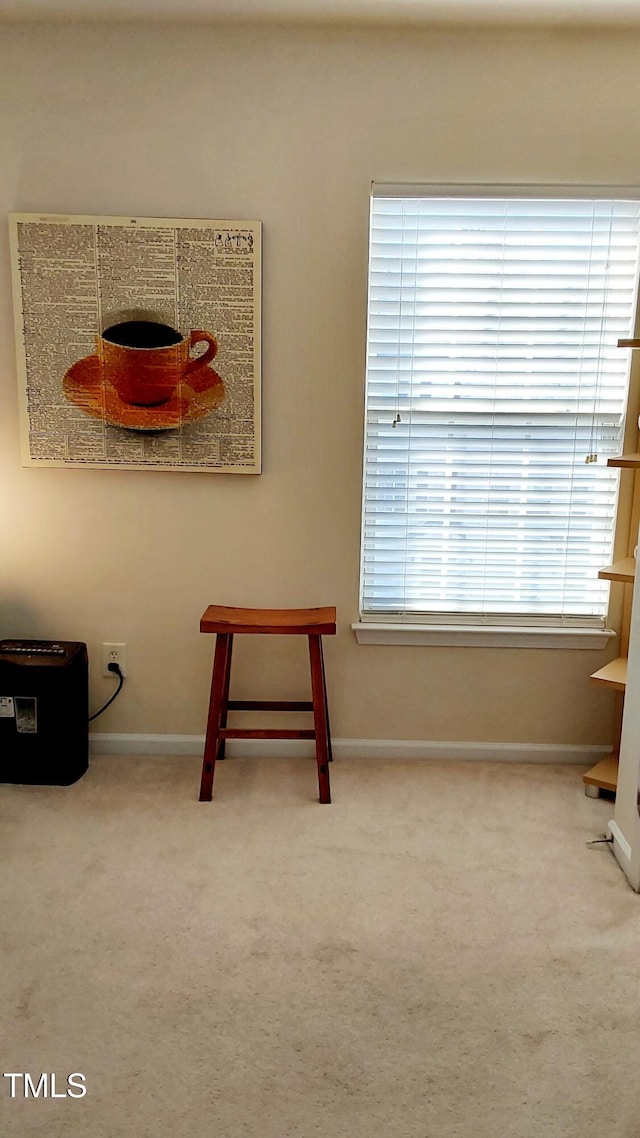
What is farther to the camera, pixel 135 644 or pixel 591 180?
pixel 135 644

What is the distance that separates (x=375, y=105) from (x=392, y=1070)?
274 centimetres

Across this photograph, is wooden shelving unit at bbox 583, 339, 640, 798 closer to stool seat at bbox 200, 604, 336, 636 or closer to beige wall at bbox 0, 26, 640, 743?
beige wall at bbox 0, 26, 640, 743

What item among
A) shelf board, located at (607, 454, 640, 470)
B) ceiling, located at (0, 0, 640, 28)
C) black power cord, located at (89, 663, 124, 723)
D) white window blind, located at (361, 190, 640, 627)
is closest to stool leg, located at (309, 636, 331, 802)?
white window blind, located at (361, 190, 640, 627)

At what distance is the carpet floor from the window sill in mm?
A: 496

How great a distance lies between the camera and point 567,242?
8.98 ft

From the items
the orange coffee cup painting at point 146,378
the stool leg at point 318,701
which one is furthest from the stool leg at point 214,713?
the orange coffee cup painting at point 146,378

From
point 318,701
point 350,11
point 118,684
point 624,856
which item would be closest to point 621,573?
point 624,856

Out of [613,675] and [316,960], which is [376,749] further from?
[316,960]

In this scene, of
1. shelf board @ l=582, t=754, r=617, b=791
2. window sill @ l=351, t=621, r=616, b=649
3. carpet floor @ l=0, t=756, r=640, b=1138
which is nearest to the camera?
carpet floor @ l=0, t=756, r=640, b=1138

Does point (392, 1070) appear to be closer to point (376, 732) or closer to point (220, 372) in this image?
point (376, 732)

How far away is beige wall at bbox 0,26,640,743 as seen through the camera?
2.63 meters

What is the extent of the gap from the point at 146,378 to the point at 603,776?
2079mm

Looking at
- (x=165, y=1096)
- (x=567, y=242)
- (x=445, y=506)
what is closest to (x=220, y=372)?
(x=445, y=506)

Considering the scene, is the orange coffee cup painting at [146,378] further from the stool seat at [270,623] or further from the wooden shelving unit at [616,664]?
the wooden shelving unit at [616,664]
